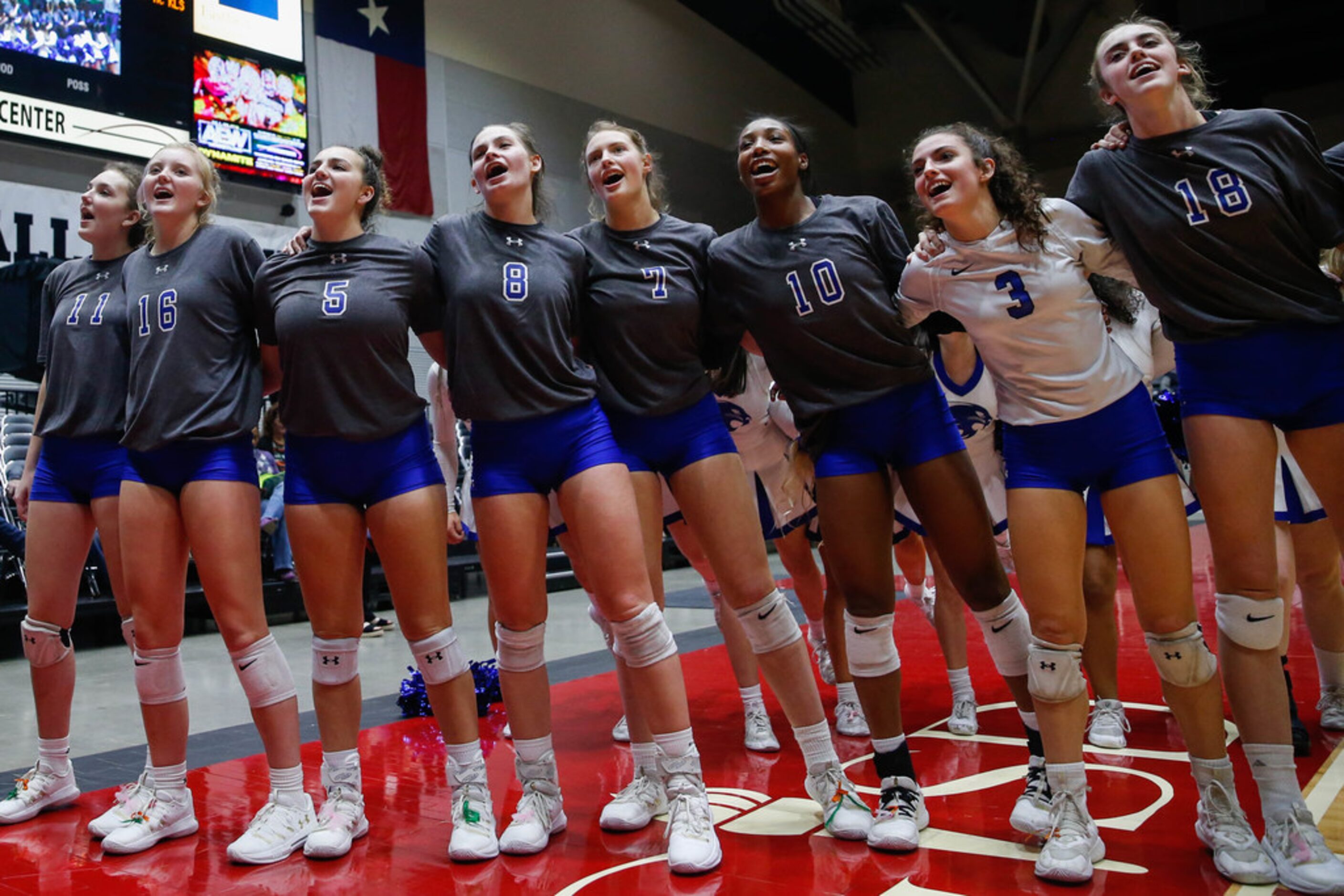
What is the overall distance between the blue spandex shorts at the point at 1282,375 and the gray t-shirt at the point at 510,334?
155cm

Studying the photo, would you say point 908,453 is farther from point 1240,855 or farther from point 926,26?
point 926,26

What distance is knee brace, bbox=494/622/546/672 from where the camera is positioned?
2.78m

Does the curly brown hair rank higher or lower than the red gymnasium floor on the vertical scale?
higher

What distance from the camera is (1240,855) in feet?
7.40

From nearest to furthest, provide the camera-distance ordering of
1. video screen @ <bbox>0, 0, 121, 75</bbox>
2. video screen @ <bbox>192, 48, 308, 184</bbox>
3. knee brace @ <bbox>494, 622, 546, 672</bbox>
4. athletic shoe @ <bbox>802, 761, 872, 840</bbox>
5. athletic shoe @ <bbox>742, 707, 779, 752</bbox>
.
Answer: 1. athletic shoe @ <bbox>802, 761, 872, 840</bbox>
2. knee brace @ <bbox>494, 622, 546, 672</bbox>
3. athletic shoe @ <bbox>742, 707, 779, 752</bbox>
4. video screen @ <bbox>0, 0, 121, 75</bbox>
5. video screen @ <bbox>192, 48, 308, 184</bbox>

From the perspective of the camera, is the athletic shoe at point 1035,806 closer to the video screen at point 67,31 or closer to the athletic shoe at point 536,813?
the athletic shoe at point 536,813

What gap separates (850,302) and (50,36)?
811 cm

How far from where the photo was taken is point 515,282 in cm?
274

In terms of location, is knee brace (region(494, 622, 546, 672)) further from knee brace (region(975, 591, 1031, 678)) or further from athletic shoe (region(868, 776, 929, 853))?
knee brace (region(975, 591, 1031, 678))

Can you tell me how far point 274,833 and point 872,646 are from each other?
1.70 meters

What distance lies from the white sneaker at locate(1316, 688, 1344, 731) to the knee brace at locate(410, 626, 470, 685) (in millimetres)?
2688

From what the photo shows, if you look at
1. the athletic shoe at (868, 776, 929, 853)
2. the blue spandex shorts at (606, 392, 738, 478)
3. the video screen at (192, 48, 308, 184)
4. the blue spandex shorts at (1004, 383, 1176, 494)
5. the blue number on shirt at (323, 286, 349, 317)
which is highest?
the video screen at (192, 48, 308, 184)

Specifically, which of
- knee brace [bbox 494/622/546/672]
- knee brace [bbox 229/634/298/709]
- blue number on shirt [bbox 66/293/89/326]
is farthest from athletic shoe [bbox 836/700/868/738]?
blue number on shirt [bbox 66/293/89/326]

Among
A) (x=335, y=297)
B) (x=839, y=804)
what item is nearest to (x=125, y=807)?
(x=335, y=297)
